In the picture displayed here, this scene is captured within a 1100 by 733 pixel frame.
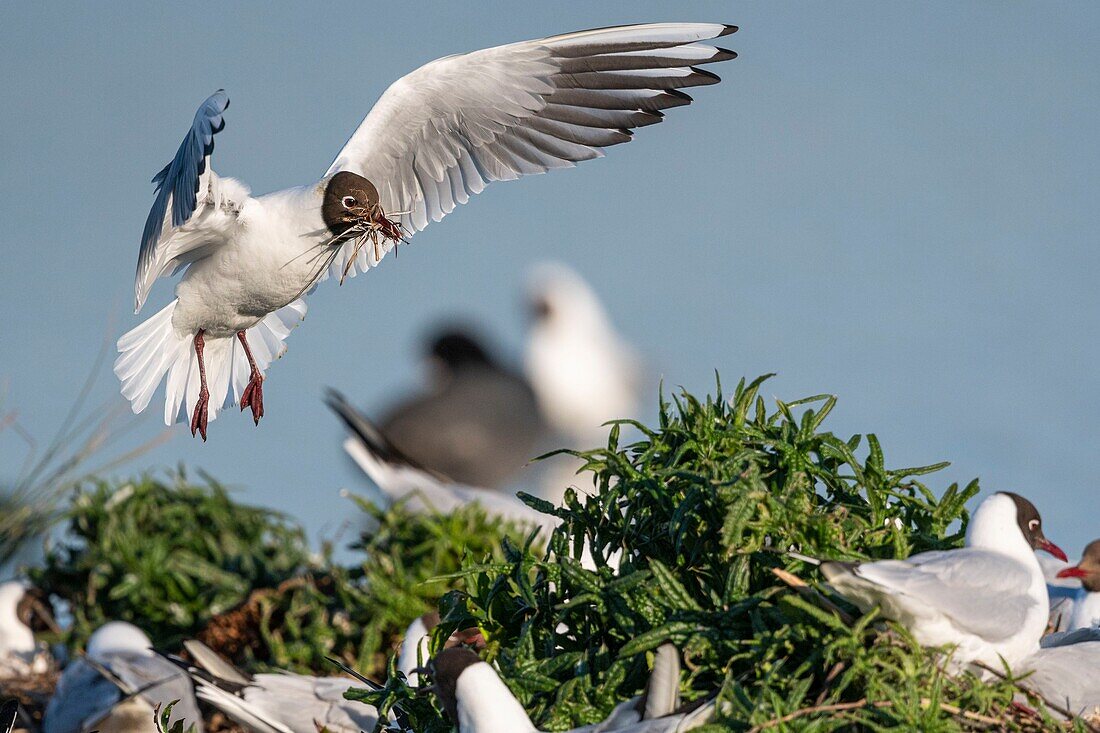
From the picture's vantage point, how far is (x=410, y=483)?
8.67 meters

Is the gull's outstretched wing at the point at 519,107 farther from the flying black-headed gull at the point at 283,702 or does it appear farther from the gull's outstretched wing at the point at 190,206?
the flying black-headed gull at the point at 283,702

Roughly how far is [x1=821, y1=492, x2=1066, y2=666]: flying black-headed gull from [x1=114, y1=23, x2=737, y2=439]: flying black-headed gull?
2.27m

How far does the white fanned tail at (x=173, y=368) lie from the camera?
5.74m

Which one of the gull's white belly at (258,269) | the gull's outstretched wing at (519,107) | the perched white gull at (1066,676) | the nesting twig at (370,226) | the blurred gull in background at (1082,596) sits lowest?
the blurred gull in background at (1082,596)

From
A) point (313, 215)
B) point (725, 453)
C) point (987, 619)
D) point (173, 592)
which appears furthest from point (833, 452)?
point (173, 592)

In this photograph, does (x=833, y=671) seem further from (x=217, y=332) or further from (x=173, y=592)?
(x=173, y=592)

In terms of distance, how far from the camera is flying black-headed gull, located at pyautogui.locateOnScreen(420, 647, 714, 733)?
11.0ft

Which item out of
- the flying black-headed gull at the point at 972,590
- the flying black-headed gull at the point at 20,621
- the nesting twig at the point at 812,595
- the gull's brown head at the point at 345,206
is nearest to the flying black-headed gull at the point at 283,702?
the gull's brown head at the point at 345,206

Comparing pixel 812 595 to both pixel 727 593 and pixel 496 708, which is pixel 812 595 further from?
pixel 496 708

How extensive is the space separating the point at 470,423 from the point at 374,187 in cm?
716

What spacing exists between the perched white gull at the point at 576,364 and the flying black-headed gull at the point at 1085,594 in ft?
25.7

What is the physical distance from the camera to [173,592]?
→ 7590 mm

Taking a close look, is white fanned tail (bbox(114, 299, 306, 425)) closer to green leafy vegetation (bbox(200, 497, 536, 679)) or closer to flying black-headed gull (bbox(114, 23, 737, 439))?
flying black-headed gull (bbox(114, 23, 737, 439))

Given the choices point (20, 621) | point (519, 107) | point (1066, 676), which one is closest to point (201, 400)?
point (519, 107)
